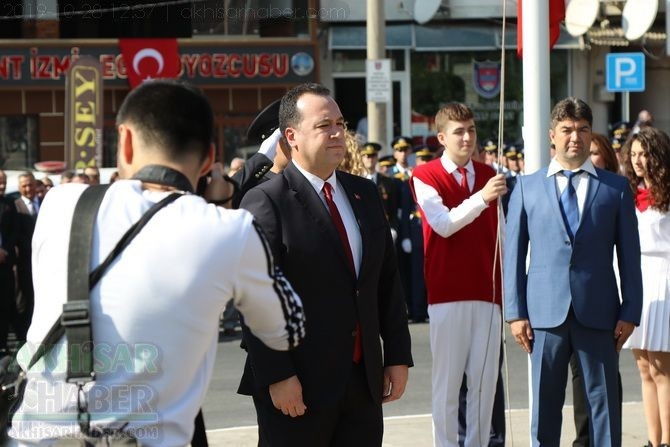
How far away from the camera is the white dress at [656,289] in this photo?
7.62 m

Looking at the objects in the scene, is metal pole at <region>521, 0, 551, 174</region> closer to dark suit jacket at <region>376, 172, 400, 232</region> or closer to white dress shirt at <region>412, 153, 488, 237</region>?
white dress shirt at <region>412, 153, 488, 237</region>

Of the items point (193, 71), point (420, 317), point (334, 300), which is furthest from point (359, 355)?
point (193, 71)

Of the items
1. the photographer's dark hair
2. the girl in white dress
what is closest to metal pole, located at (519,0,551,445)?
the girl in white dress

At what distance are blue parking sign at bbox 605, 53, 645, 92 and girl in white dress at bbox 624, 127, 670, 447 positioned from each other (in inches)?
492

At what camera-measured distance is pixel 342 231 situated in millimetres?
5305

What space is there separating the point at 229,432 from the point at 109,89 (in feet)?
54.8

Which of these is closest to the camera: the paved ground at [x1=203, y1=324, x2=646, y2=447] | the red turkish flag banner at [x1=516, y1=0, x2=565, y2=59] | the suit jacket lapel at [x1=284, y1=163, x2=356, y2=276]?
the suit jacket lapel at [x1=284, y1=163, x2=356, y2=276]

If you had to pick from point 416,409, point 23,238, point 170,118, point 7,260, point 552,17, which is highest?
point 552,17

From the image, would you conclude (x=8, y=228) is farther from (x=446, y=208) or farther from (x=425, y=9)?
(x=425, y=9)

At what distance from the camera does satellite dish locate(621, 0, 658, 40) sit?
20359 mm

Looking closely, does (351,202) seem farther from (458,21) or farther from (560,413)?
(458,21)

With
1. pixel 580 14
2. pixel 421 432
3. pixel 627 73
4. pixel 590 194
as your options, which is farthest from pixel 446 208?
pixel 580 14

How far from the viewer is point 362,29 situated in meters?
25.2

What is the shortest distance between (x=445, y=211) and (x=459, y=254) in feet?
0.90
